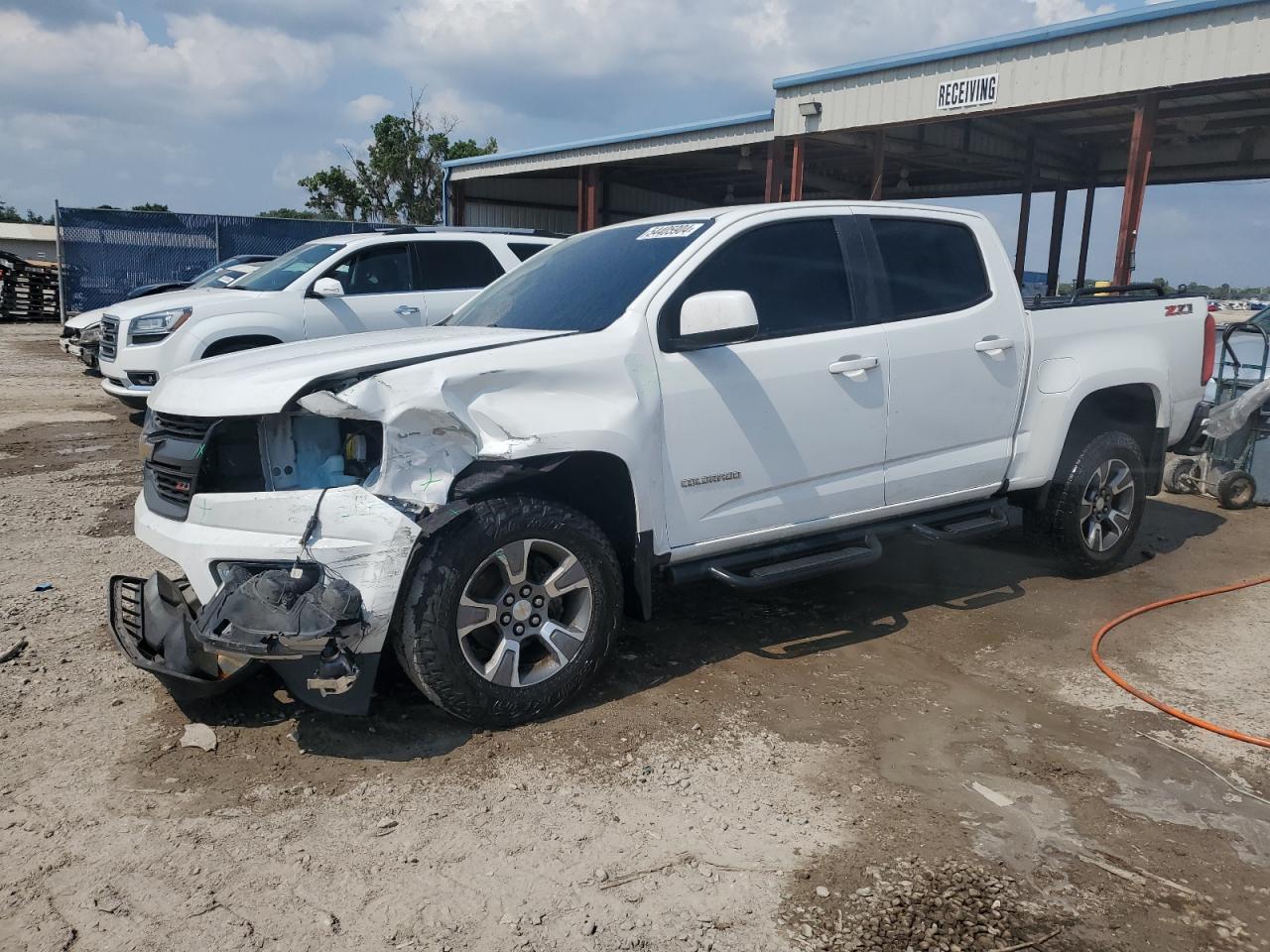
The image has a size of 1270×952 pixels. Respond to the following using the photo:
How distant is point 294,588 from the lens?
3.28 meters

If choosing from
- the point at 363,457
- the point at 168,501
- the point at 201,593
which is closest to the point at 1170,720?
the point at 363,457

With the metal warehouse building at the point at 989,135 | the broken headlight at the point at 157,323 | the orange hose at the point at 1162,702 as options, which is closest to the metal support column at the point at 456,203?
the metal warehouse building at the point at 989,135

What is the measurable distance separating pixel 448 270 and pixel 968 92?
849cm

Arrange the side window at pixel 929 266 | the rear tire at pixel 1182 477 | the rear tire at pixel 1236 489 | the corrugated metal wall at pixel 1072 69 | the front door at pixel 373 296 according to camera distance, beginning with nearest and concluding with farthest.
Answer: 1. the side window at pixel 929 266
2. the rear tire at pixel 1236 489
3. the rear tire at pixel 1182 477
4. the front door at pixel 373 296
5. the corrugated metal wall at pixel 1072 69

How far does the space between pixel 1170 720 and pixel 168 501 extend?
4.02m

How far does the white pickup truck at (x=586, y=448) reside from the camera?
3338mm

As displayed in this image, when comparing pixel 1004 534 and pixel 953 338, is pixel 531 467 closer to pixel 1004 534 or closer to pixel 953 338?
pixel 953 338

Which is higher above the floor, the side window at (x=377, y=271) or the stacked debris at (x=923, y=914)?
the side window at (x=377, y=271)

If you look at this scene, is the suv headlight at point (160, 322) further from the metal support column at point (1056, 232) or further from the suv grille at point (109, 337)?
the metal support column at point (1056, 232)

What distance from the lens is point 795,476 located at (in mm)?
4281

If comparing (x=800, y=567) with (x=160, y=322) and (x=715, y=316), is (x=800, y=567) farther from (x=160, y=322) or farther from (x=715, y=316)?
(x=160, y=322)

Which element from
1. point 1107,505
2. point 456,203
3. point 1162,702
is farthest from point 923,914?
point 456,203

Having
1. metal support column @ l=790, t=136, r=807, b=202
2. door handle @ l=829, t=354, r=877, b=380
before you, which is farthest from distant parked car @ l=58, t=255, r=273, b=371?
door handle @ l=829, t=354, r=877, b=380

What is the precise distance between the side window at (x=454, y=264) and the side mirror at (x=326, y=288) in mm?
914
